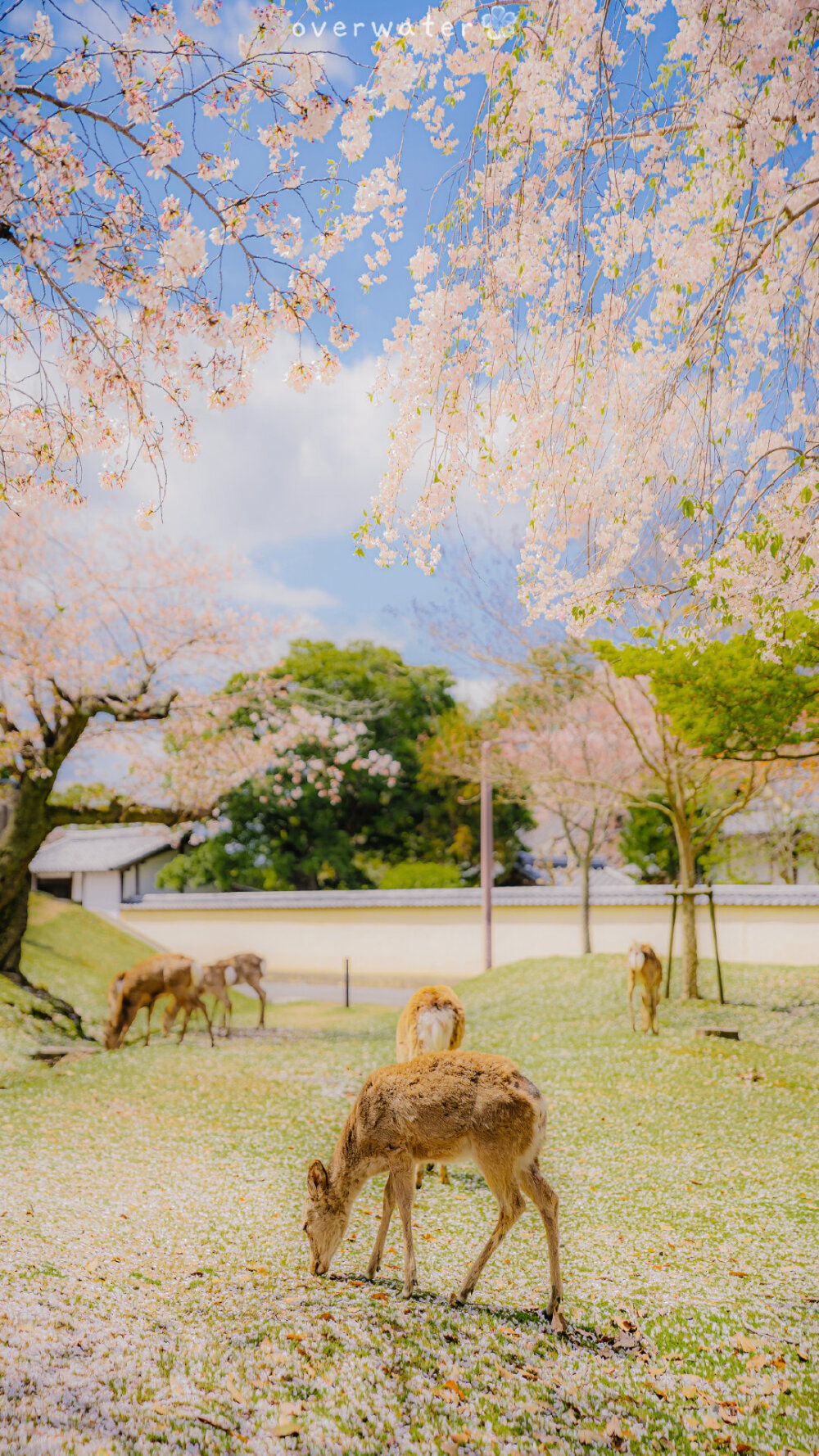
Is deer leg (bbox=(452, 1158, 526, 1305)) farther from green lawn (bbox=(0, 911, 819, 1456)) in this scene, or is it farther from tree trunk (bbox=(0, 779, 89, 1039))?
tree trunk (bbox=(0, 779, 89, 1039))

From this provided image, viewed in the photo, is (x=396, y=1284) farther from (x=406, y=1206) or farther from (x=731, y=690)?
(x=731, y=690)

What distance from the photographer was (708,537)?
6.32 m

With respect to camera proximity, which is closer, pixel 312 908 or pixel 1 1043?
pixel 1 1043

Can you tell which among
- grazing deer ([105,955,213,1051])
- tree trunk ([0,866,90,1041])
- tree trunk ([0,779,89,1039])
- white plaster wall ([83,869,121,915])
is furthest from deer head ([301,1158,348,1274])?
white plaster wall ([83,869,121,915])

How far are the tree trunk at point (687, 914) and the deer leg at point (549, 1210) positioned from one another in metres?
9.29

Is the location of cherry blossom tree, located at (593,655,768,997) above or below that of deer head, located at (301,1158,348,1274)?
above

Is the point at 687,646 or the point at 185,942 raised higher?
the point at 687,646

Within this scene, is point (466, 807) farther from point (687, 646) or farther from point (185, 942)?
point (687, 646)

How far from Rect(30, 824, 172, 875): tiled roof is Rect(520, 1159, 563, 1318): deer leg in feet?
65.9

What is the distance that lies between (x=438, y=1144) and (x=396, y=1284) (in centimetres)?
69

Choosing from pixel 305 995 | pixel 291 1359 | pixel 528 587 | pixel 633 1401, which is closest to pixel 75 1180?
pixel 291 1359

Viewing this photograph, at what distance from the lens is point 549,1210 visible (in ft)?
11.7

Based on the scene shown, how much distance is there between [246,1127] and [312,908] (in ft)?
44.2

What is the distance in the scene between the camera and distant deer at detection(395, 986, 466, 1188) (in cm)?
593
